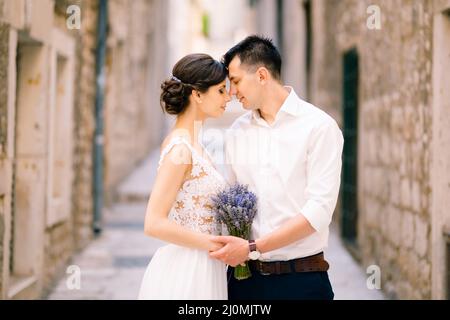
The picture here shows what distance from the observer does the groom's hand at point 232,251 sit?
8.45ft

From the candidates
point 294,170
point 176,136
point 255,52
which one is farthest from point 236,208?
point 255,52

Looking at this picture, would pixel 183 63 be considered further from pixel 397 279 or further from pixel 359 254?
pixel 359 254

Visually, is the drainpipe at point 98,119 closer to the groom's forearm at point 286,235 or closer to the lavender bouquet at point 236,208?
the lavender bouquet at point 236,208

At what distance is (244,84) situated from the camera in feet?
9.15

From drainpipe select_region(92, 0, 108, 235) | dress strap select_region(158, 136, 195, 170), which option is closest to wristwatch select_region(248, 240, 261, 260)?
dress strap select_region(158, 136, 195, 170)

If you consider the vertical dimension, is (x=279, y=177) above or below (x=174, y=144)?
below

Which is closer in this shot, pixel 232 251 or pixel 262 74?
pixel 232 251

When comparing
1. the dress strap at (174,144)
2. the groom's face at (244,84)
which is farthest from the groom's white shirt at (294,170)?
the dress strap at (174,144)

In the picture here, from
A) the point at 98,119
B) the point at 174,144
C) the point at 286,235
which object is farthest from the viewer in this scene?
the point at 98,119

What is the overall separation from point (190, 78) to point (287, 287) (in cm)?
90

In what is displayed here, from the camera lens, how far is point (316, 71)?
11.2m

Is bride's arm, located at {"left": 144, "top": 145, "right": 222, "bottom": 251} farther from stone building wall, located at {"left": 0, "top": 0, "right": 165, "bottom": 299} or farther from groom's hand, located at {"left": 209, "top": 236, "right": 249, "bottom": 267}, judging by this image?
stone building wall, located at {"left": 0, "top": 0, "right": 165, "bottom": 299}

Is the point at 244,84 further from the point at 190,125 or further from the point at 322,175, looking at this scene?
the point at 322,175
